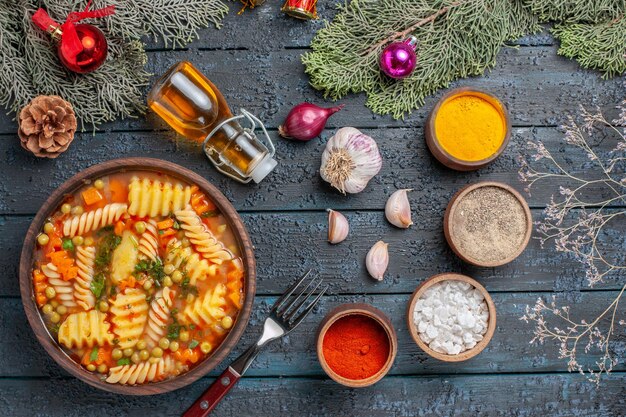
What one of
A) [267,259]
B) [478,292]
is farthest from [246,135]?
[478,292]

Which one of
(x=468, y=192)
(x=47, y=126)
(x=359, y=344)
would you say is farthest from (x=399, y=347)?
(x=47, y=126)

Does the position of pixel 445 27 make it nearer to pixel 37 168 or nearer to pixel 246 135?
pixel 246 135

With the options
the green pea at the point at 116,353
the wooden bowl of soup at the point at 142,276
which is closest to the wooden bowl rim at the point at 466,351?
the wooden bowl of soup at the point at 142,276

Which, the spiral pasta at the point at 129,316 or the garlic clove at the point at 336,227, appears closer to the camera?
the spiral pasta at the point at 129,316

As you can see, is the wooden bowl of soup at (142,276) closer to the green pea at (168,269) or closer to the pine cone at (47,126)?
the green pea at (168,269)

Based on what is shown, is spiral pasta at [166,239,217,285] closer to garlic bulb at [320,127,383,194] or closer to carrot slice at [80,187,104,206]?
carrot slice at [80,187,104,206]

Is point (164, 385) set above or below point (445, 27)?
below

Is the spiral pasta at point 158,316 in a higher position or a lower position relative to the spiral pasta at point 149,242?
lower
